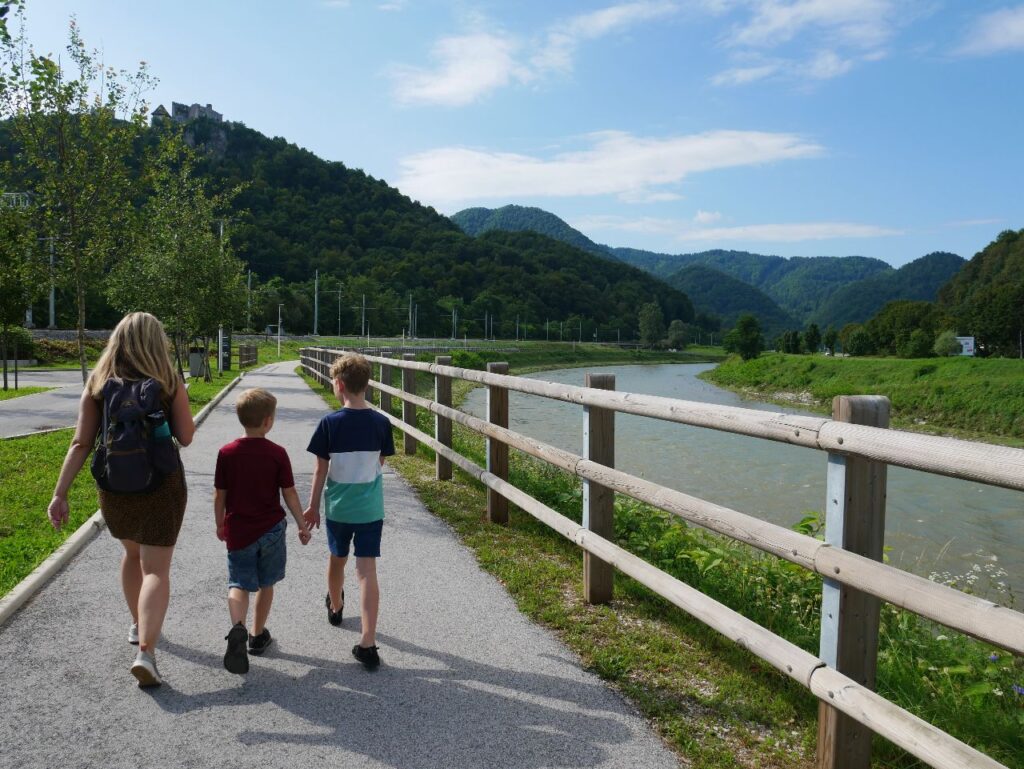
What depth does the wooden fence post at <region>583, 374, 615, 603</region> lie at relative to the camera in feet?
14.2

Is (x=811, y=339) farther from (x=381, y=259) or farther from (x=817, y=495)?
(x=817, y=495)

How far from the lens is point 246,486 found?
11.2ft

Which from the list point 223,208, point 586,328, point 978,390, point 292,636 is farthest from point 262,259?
point 292,636

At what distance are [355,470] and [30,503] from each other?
4870 millimetres

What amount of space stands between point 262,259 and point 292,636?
3923 inches

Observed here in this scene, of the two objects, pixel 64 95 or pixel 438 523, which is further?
pixel 64 95

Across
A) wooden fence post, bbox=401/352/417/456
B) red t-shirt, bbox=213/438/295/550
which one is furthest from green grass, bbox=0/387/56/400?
red t-shirt, bbox=213/438/295/550

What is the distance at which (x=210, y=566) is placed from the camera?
16.6ft

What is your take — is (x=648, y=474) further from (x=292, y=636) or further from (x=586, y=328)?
(x=586, y=328)

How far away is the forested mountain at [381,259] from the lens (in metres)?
98.5

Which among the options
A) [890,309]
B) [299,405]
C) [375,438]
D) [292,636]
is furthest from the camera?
[890,309]

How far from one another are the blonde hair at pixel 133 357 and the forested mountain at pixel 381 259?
3351 inches

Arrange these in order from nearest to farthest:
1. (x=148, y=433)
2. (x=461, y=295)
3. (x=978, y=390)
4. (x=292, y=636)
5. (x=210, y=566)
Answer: (x=148, y=433), (x=292, y=636), (x=210, y=566), (x=978, y=390), (x=461, y=295)

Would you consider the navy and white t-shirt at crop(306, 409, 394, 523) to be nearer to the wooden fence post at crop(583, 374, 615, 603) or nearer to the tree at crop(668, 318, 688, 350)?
the wooden fence post at crop(583, 374, 615, 603)
